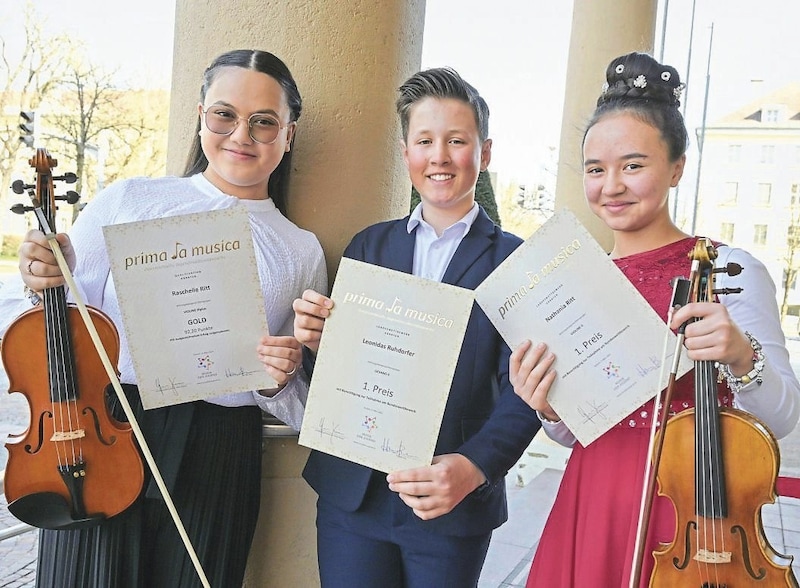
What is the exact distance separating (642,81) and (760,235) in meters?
39.1

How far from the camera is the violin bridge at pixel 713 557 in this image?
1646mm

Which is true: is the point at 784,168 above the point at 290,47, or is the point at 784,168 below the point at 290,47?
above

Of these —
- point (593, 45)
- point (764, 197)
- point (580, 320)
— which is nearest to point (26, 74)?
point (593, 45)

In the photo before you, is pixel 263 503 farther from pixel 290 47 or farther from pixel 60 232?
pixel 290 47

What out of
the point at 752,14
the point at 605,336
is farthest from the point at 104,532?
the point at 752,14

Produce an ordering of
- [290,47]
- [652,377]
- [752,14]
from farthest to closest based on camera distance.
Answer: [752,14], [290,47], [652,377]

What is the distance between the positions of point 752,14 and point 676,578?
34760mm

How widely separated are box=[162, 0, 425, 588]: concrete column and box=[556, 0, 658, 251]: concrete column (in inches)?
216

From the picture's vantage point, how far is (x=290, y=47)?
2627 mm

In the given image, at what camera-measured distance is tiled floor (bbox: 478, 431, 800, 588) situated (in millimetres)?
5645

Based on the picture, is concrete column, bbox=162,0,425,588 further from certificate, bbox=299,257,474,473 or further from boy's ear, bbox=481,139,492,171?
certificate, bbox=299,257,474,473

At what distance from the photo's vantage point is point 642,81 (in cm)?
209
